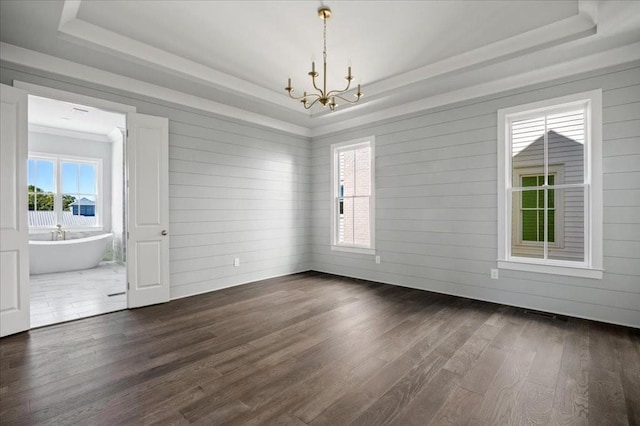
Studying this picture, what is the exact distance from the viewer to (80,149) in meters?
7.16

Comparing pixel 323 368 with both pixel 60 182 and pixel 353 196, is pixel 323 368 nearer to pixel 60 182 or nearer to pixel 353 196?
pixel 353 196

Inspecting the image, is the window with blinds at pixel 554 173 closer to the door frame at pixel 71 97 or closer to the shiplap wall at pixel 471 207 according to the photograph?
the shiplap wall at pixel 471 207

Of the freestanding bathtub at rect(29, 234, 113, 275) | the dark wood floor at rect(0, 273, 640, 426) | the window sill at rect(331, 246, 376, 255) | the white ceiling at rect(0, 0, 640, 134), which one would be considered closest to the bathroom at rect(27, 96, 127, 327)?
the freestanding bathtub at rect(29, 234, 113, 275)

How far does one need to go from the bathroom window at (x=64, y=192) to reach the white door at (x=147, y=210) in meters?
4.53

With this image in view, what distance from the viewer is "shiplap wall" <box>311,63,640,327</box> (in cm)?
319

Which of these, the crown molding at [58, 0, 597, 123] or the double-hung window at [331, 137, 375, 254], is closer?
the crown molding at [58, 0, 597, 123]

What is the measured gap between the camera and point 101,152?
24.5 ft

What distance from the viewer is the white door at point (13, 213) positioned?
3027 millimetres

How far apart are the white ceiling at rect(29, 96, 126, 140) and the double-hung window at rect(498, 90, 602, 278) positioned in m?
5.68

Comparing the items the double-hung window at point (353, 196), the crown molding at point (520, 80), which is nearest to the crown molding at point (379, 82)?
the crown molding at point (520, 80)

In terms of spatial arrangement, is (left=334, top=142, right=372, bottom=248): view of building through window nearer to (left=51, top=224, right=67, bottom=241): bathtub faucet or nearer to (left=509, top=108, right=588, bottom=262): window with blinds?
(left=509, top=108, right=588, bottom=262): window with blinds

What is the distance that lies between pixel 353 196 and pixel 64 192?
6.48 metres

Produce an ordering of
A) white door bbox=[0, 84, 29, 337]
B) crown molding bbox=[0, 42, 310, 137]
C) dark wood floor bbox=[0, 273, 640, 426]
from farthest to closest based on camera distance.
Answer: crown molding bbox=[0, 42, 310, 137] → white door bbox=[0, 84, 29, 337] → dark wood floor bbox=[0, 273, 640, 426]

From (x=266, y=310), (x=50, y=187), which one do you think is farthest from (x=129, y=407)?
(x=50, y=187)
